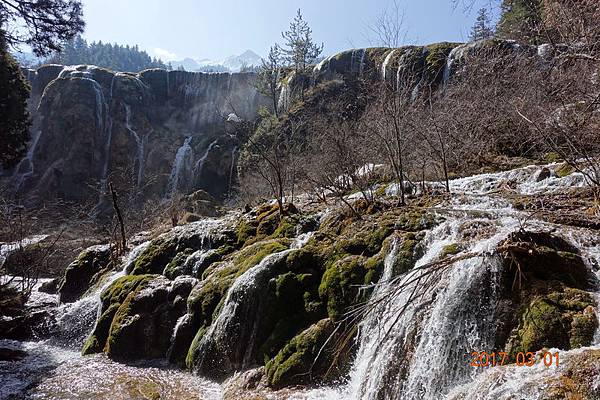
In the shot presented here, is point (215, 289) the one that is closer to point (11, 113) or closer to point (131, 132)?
point (11, 113)

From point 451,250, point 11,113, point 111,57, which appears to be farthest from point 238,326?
point 111,57

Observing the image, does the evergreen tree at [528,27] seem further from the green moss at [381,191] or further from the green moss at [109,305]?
the green moss at [109,305]

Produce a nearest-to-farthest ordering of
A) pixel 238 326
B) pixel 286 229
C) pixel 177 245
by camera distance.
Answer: pixel 238 326 < pixel 286 229 < pixel 177 245

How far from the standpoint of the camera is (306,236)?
31.0 feet

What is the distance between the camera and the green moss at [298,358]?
6.07 metres

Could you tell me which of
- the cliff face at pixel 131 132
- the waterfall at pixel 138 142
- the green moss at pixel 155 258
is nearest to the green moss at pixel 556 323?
the green moss at pixel 155 258

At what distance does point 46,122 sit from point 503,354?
41688 mm

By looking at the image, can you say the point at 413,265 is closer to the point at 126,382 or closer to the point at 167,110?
the point at 126,382

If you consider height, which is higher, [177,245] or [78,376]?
[177,245]

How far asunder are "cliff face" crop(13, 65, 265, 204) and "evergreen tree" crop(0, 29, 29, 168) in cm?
1670

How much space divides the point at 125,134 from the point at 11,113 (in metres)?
24.3

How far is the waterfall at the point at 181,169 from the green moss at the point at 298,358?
29504 millimetres

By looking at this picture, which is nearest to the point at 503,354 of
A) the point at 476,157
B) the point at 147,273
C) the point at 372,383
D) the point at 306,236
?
the point at 372,383

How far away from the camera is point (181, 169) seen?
36438 millimetres
